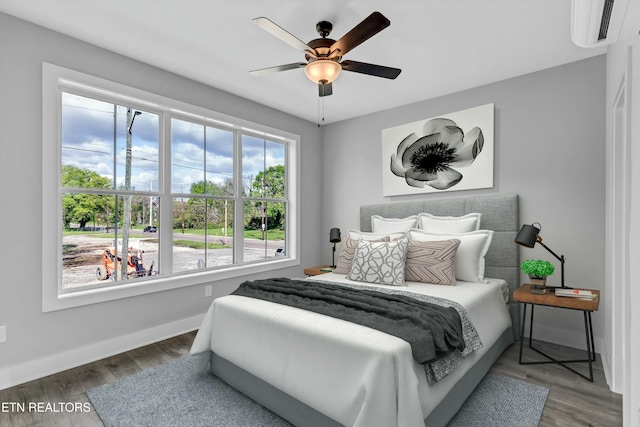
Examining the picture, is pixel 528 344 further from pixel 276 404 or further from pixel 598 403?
pixel 276 404

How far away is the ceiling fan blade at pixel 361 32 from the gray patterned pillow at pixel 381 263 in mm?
1647

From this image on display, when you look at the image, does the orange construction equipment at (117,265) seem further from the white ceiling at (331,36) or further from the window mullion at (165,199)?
the white ceiling at (331,36)

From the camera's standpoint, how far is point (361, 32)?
2012 millimetres

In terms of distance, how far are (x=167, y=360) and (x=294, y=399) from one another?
1481 millimetres

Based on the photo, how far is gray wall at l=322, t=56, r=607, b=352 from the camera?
9.58 feet

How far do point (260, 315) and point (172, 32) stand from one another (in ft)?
7.49

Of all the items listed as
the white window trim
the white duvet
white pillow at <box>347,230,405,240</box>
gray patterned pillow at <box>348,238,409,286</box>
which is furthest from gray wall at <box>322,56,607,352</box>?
the white window trim

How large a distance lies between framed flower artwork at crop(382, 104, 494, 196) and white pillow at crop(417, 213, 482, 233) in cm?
40

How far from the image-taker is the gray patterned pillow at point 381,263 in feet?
9.25

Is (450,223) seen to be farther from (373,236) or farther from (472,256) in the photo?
(373,236)

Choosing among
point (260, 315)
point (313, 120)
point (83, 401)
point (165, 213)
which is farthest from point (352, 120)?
point (83, 401)

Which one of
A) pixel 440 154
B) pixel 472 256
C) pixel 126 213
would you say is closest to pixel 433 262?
pixel 472 256

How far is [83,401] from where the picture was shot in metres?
2.14

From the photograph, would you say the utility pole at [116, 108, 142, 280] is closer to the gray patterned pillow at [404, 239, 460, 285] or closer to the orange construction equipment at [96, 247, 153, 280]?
the orange construction equipment at [96, 247, 153, 280]
